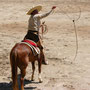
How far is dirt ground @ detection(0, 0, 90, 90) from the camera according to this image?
24.6ft

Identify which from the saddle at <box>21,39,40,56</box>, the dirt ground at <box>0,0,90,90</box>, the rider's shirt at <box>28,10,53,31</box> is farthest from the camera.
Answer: the dirt ground at <box>0,0,90,90</box>

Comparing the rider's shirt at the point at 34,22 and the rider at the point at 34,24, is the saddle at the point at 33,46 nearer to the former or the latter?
the rider at the point at 34,24

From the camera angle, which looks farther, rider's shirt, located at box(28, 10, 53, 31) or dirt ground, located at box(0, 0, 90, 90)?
dirt ground, located at box(0, 0, 90, 90)

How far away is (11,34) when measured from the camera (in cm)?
1288

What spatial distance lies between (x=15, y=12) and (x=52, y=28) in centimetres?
448

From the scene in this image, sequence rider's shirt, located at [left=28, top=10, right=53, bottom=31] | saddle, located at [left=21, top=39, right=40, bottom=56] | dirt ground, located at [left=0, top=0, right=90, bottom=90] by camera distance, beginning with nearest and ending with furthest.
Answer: saddle, located at [left=21, top=39, right=40, bottom=56], rider's shirt, located at [left=28, top=10, right=53, bottom=31], dirt ground, located at [left=0, top=0, right=90, bottom=90]

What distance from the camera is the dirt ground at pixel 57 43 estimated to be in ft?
24.6

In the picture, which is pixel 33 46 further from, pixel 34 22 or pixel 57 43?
pixel 57 43

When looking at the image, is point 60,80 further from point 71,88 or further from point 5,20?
point 5,20

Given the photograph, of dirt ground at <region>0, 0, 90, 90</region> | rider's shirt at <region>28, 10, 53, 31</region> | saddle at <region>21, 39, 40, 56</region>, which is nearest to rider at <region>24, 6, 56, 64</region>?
rider's shirt at <region>28, 10, 53, 31</region>

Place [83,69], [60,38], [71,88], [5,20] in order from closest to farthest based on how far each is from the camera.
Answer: [71,88] → [83,69] → [60,38] → [5,20]

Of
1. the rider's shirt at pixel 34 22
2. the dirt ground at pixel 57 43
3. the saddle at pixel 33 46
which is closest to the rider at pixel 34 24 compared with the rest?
the rider's shirt at pixel 34 22

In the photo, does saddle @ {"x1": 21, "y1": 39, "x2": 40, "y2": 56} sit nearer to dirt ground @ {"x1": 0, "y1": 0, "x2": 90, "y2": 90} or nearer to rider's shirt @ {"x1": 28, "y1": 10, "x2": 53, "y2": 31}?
rider's shirt @ {"x1": 28, "y1": 10, "x2": 53, "y2": 31}

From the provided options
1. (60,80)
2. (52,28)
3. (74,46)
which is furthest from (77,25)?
(60,80)
